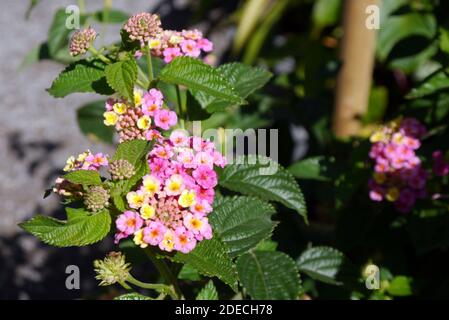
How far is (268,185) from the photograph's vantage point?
4.67 ft

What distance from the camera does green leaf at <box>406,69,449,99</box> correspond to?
5.18 feet

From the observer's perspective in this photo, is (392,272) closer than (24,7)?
Yes

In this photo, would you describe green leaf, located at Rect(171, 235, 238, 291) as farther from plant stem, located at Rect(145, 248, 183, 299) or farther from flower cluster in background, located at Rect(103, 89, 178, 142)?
flower cluster in background, located at Rect(103, 89, 178, 142)

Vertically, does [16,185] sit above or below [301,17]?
below

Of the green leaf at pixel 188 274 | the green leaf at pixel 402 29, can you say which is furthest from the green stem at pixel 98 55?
the green leaf at pixel 402 29

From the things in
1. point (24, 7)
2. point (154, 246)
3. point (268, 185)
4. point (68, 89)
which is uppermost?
point (24, 7)

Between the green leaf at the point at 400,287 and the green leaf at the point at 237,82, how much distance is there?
552mm

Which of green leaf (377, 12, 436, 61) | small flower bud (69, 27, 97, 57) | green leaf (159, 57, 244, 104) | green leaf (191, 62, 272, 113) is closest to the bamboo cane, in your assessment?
green leaf (377, 12, 436, 61)

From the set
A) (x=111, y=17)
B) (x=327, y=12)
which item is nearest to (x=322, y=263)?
(x=111, y=17)

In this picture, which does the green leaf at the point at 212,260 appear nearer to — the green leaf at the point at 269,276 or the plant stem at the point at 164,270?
the plant stem at the point at 164,270

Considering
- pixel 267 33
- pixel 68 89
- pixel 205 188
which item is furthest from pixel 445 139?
pixel 267 33

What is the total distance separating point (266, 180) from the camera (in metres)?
1.43

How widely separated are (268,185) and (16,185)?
1.80 m

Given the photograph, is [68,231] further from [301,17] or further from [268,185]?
[301,17]
